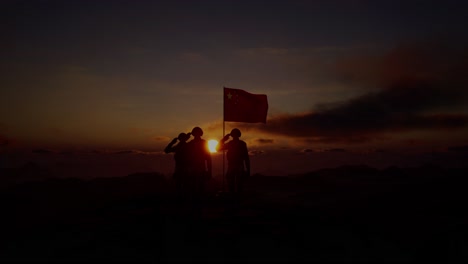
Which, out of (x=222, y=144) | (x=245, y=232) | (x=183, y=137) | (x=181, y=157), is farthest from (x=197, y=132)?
(x=245, y=232)

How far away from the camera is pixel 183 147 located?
1336 centimetres

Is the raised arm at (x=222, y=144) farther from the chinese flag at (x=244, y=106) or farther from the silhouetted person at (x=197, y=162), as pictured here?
the chinese flag at (x=244, y=106)

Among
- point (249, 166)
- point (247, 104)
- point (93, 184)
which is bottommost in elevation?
point (93, 184)

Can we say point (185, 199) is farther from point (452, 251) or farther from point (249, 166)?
point (452, 251)

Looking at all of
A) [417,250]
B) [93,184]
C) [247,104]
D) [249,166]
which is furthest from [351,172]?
[417,250]

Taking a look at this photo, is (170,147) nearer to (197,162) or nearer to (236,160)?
(197,162)

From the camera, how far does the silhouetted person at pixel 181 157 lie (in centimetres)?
1323

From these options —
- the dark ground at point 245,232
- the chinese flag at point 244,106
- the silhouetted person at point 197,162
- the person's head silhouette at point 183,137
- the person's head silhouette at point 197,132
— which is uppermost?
the chinese flag at point 244,106

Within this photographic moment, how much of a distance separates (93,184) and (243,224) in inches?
1175

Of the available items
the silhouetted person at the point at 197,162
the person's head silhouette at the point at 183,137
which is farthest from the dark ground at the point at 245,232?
the person's head silhouette at the point at 183,137

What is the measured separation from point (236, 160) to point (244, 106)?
16.5 ft

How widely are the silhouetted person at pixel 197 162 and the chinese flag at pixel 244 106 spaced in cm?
456

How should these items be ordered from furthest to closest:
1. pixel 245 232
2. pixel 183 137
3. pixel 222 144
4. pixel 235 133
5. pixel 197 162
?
pixel 222 144 < pixel 235 133 < pixel 183 137 < pixel 197 162 < pixel 245 232

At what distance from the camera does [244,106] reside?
723 inches
